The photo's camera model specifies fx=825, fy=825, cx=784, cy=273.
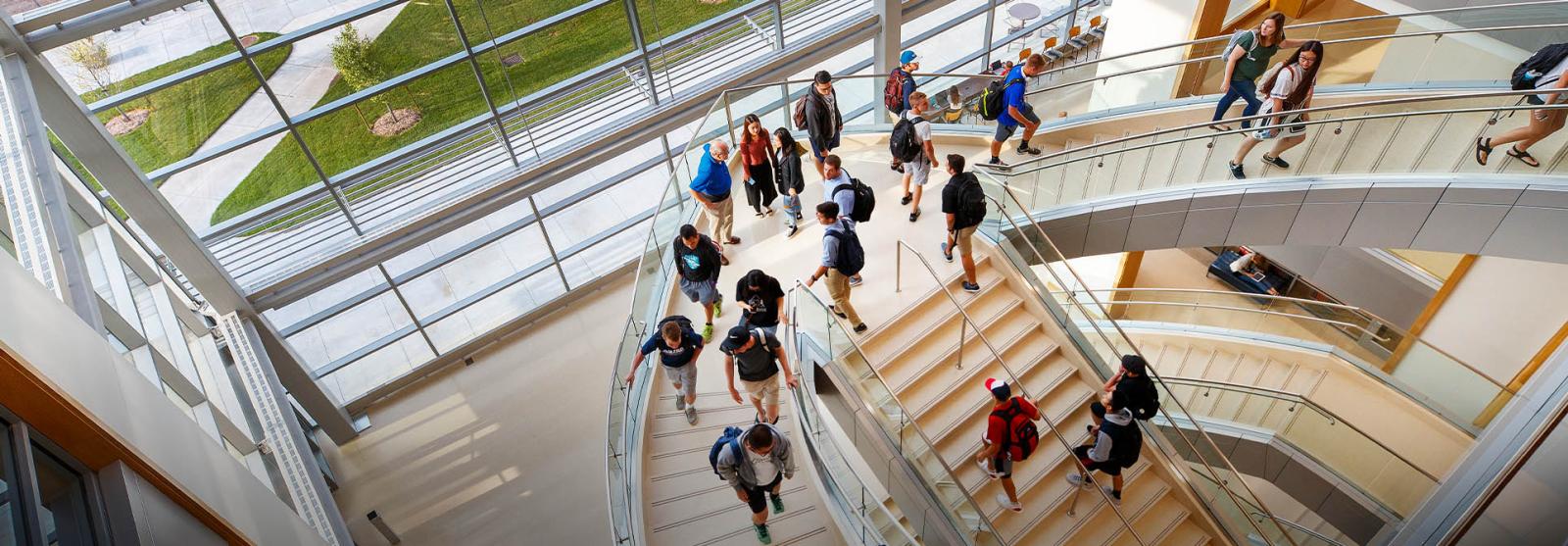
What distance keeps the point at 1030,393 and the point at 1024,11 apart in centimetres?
1102

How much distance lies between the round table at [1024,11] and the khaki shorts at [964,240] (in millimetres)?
9975

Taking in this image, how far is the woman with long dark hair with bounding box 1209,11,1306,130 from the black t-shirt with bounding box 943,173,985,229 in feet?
9.92

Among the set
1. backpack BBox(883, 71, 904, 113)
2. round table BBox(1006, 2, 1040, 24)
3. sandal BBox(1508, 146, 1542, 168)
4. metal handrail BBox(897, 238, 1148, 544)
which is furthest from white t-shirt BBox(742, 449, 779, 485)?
round table BBox(1006, 2, 1040, 24)

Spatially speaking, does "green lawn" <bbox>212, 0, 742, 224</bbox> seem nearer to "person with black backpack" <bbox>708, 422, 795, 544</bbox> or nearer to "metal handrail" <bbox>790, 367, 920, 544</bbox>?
"metal handrail" <bbox>790, 367, 920, 544</bbox>

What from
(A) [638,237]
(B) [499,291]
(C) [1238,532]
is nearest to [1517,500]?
(C) [1238,532]

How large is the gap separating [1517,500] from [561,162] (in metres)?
11.0

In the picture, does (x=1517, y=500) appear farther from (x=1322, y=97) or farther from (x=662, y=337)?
(x=1322, y=97)

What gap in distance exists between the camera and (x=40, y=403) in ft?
13.0

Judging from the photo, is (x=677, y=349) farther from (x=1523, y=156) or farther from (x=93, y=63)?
(x=1523, y=156)

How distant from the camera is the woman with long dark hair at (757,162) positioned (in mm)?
8805

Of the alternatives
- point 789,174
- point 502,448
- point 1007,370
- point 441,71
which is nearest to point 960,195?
point 1007,370

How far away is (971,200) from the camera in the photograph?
8.06 metres

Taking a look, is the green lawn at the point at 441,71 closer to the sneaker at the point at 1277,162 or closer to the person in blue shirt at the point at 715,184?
the person in blue shirt at the point at 715,184

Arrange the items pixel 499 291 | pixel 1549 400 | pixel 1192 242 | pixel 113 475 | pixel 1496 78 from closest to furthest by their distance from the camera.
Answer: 1. pixel 113 475
2. pixel 1549 400
3. pixel 1496 78
4. pixel 1192 242
5. pixel 499 291
